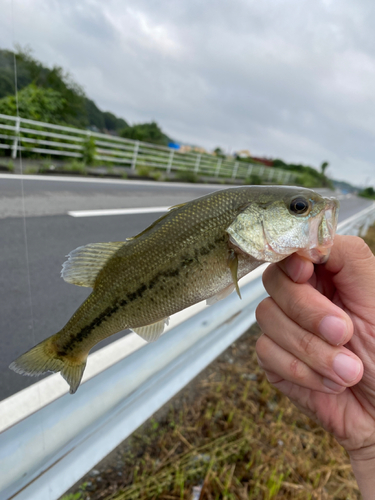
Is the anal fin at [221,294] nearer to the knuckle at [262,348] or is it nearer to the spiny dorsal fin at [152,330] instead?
the spiny dorsal fin at [152,330]

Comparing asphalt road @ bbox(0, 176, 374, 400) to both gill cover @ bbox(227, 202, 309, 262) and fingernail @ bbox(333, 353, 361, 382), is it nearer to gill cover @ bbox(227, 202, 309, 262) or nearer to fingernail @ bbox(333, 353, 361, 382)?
gill cover @ bbox(227, 202, 309, 262)

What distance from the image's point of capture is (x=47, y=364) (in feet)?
2.53

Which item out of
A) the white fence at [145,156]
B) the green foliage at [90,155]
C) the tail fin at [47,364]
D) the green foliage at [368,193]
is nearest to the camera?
the tail fin at [47,364]

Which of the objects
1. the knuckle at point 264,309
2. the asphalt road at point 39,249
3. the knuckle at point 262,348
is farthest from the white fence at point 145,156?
the knuckle at point 262,348

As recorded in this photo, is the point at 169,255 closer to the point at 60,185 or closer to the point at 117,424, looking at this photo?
the point at 117,424

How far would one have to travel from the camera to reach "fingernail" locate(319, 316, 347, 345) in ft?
3.90

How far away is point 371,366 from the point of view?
1478 millimetres

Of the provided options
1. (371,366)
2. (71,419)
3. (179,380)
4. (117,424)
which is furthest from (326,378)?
(71,419)

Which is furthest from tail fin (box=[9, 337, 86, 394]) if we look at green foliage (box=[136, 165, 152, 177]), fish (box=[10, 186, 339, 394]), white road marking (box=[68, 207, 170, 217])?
green foliage (box=[136, 165, 152, 177])

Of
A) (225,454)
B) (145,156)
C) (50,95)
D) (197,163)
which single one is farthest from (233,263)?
(197,163)

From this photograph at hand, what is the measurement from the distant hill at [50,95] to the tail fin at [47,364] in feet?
2.92

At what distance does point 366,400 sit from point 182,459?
1.13 metres

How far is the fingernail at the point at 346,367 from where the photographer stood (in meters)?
1.19

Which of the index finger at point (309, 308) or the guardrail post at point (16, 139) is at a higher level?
the guardrail post at point (16, 139)
